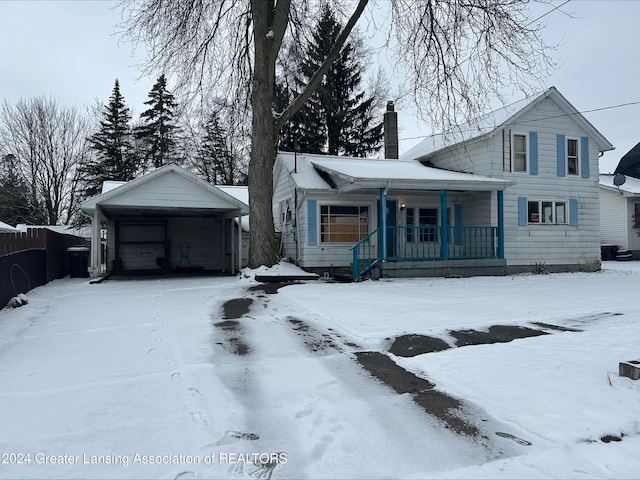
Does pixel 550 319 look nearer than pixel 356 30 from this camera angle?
Yes

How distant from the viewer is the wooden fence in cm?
860

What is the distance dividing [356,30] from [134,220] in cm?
1792

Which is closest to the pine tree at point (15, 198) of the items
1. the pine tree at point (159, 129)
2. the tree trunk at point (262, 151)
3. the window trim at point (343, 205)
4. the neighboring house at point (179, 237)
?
the pine tree at point (159, 129)

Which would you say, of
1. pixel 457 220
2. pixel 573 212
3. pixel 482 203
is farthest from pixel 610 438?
pixel 573 212

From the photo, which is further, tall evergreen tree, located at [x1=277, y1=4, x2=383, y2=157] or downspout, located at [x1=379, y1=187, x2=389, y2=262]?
tall evergreen tree, located at [x1=277, y1=4, x2=383, y2=157]

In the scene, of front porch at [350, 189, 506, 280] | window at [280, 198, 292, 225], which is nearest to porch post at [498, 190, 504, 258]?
front porch at [350, 189, 506, 280]

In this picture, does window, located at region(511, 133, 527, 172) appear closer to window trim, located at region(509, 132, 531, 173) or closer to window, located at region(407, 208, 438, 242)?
window trim, located at region(509, 132, 531, 173)

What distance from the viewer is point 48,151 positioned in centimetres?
3086

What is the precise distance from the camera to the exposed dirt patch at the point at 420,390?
10.9 ft

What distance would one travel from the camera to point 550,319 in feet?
22.6

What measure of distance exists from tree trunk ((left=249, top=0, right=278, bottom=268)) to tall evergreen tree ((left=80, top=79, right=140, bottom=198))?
21411 millimetres

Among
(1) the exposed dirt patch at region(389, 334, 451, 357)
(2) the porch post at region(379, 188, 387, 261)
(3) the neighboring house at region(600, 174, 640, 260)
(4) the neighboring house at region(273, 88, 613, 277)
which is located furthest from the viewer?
(3) the neighboring house at region(600, 174, 640, 260)

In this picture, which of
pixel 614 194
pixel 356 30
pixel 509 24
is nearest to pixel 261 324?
pixel 509 24

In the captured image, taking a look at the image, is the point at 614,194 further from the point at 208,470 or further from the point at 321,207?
the point at 208,470
